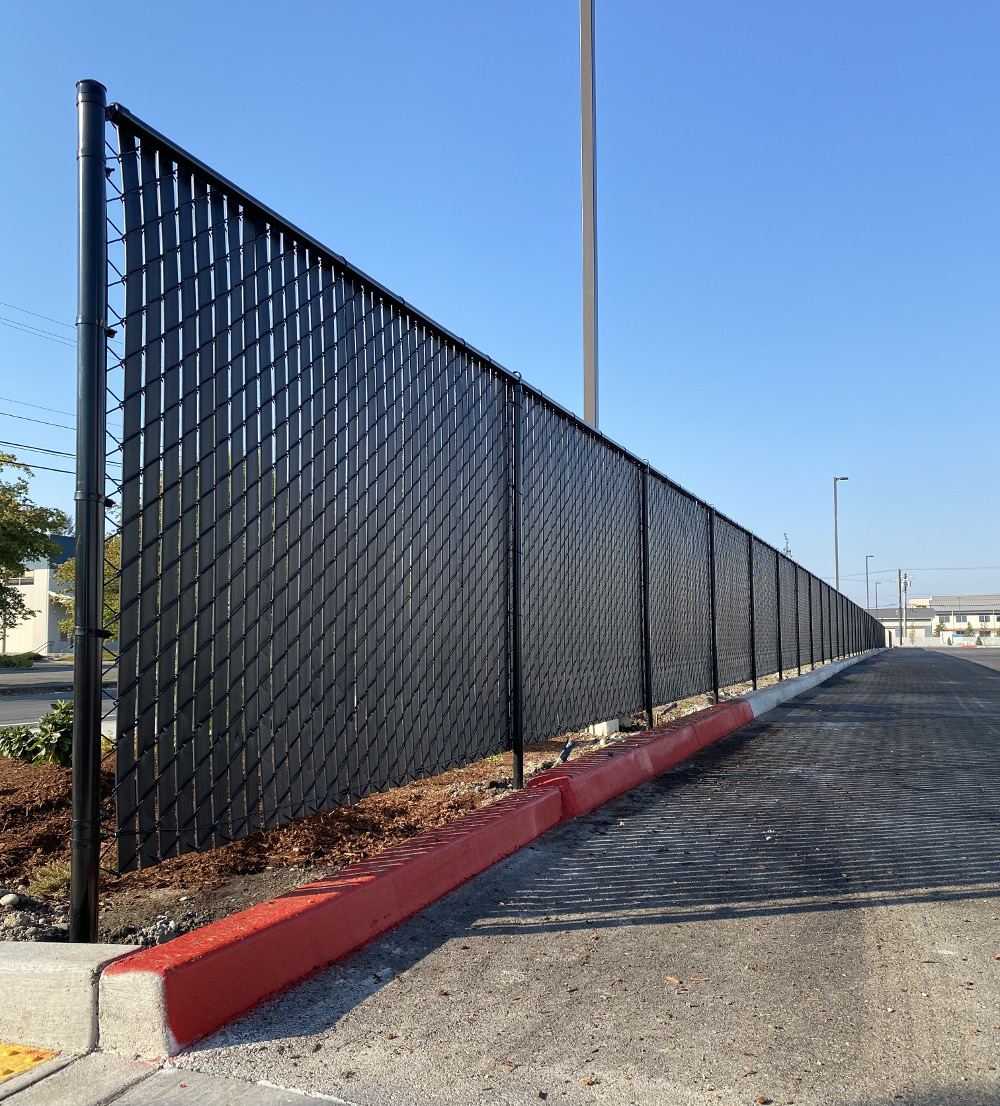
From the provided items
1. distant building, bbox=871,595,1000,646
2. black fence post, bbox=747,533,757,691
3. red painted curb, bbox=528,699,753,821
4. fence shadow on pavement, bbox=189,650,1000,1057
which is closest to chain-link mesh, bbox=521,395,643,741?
red painted curb, bbox=528,699,753,821

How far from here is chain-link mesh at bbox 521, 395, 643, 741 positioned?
596 centimetres

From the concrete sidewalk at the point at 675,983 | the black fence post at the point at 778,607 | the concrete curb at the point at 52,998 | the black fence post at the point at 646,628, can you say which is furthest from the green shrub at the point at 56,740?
the black fence post at the point at 778,607

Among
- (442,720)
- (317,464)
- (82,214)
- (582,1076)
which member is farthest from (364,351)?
(582,1076)

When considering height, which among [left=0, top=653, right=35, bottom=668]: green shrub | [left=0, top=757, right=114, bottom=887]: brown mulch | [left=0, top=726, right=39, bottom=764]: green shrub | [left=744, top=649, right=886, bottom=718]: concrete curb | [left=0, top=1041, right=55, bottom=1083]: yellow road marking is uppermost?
[left=0, top=726, right=39, bottom=764]: green shrub

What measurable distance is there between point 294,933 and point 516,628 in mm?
2883

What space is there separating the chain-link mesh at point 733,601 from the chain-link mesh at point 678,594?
2.54 feet

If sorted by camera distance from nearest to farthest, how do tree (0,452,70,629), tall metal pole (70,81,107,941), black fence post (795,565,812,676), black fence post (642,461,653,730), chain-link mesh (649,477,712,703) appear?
1. tall metal pole (70,81,107,941)
2. black fence post (642,461,653,730)
3. chain-link mesh (649,477,712,703)
4. black fence post (795,565,812,676)
5. tree (0,452,70,629)

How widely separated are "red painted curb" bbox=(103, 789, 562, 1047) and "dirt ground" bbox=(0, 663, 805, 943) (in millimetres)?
434

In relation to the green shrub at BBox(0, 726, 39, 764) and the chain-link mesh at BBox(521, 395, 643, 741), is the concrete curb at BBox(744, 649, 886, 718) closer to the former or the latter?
the chain-link mesh at BBox(521, 395, 643, 741)

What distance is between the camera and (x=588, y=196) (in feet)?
30.2

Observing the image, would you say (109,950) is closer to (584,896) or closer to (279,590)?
(279,590)

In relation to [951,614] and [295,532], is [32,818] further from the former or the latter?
→ [951,614]

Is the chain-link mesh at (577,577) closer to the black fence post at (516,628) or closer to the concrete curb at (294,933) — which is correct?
the black fence post at (516,628)

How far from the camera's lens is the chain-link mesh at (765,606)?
14195 millimetres
